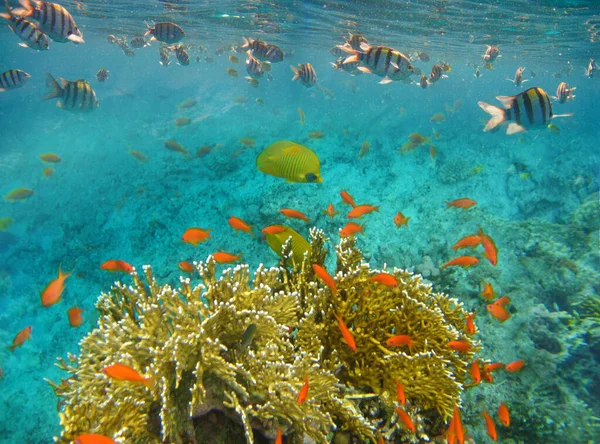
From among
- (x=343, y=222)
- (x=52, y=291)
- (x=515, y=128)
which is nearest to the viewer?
(x=515, y=128)

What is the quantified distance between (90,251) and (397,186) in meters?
10.0

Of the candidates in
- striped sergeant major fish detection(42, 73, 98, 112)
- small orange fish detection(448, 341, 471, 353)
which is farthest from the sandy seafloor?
striped sergeant major fish detection(42, 73, 98, 112)

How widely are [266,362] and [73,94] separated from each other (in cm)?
719

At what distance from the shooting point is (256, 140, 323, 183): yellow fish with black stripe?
4.24 meters

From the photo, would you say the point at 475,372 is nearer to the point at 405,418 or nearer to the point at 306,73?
the point at 405,418

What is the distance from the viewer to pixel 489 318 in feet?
22.6

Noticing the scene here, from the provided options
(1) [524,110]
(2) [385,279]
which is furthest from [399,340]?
(1) [524,110]

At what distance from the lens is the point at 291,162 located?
167 inches

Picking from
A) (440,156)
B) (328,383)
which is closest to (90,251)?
(328,383)

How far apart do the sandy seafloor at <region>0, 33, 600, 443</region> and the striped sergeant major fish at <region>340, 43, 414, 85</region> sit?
403cm

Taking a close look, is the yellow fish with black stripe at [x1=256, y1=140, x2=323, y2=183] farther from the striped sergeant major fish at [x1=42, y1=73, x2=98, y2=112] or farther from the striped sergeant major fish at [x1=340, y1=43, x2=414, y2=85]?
the striped sergeant major fish at [x1=42, y1=73, x2=98, y2=112]

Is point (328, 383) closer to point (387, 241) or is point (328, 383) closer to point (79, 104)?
point (387, 241)

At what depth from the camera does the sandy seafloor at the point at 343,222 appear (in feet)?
21.4

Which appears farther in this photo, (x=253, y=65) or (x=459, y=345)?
(x=253, y=65)
